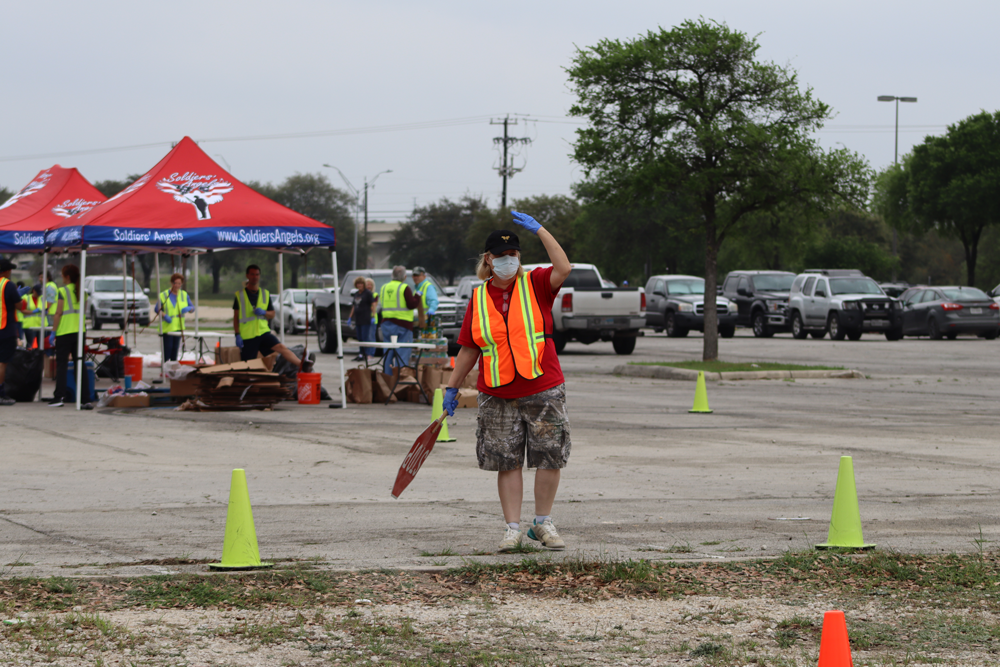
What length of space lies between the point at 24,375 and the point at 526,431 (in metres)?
11.6

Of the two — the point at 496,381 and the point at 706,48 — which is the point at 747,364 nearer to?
the point at 706,48

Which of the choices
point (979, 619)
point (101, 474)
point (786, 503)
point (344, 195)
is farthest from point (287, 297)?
point (344, 195)

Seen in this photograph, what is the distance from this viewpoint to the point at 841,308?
32656 mm

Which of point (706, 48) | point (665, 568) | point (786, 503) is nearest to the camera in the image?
point (665, 568)

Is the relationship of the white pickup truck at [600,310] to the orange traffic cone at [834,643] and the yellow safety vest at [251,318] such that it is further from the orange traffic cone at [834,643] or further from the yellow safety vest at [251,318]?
the orange traffic cone at [834,643]

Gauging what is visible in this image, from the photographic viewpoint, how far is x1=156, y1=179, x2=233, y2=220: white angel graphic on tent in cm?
1539

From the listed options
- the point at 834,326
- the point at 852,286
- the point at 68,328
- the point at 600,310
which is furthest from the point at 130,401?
the point at 852,286

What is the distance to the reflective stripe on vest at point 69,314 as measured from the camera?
50.0 ft

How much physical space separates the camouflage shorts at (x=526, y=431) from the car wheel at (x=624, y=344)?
21350mm

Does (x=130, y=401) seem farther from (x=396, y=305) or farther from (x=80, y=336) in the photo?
(x=396, y=305)

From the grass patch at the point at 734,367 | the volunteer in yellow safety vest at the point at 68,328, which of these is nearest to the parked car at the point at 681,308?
the grass patch at the point at 734,367

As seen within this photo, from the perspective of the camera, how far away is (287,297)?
38469mm

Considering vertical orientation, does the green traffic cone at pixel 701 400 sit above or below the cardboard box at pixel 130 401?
above

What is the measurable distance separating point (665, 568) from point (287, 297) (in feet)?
110
